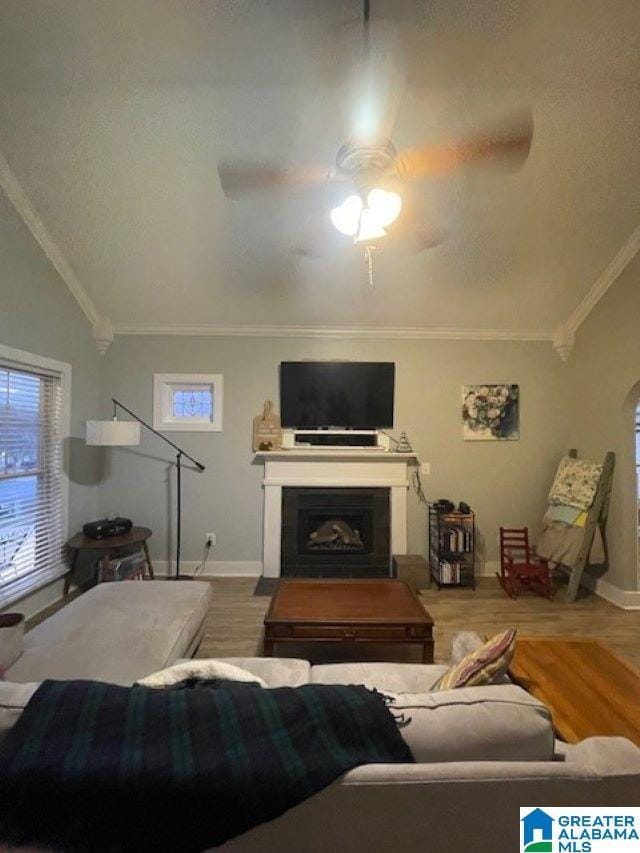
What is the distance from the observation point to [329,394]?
13.4 ft

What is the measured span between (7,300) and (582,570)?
529cm

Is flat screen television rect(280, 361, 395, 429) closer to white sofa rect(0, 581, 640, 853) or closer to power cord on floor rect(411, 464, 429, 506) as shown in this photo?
power cord on floor rect(411, 464, 429, 506)

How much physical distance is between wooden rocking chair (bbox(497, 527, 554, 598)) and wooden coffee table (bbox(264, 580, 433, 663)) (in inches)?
64.9

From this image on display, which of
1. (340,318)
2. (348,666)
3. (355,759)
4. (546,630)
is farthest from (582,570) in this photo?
(355,759)

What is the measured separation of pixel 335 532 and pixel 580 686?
2.51 meters

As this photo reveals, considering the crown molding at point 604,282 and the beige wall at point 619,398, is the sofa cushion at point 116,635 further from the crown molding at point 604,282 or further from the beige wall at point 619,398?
the crown molding at point 604,282

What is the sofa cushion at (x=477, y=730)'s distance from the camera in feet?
2.99

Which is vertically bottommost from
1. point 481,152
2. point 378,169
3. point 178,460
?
point 178,460

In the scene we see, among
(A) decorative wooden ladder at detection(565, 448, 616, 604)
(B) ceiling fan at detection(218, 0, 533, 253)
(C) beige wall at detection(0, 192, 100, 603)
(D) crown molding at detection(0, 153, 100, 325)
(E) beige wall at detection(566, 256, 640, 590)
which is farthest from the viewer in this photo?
(A) decorative wooden ladder at detection(565, 448, 616, 604)

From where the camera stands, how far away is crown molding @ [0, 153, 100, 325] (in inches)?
104

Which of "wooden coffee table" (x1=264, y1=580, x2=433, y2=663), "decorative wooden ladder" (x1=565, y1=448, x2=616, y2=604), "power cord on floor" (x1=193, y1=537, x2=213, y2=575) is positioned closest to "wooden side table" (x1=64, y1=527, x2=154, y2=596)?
"power cord on floor" (x1=193, y1=537, x2=213, y2=575)

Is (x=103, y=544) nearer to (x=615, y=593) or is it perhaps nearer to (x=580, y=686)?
(x=580, y=686)

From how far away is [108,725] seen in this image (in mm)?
870

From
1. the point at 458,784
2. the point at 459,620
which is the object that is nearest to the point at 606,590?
the point at 459,620
